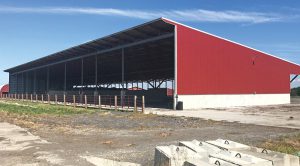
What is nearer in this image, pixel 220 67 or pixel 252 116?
pixel 252 116

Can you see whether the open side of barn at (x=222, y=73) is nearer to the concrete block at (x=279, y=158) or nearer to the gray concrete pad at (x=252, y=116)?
the gray concrete pad at (x=252, y=116)

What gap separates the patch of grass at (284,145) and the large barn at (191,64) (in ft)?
64.4

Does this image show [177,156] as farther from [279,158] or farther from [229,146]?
[279,158]

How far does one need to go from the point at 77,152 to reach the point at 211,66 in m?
27.6

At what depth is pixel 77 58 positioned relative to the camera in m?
49.9

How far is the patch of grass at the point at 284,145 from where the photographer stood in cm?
964

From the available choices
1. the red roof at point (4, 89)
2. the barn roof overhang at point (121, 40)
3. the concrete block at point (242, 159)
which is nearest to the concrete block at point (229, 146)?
the concrete block at point (242, 159)

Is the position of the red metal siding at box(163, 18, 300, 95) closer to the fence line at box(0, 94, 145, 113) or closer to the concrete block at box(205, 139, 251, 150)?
the fence line at box(0, 94, 145, 113)

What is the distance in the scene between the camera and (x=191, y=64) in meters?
33.2

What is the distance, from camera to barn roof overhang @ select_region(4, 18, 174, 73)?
32.3 metres

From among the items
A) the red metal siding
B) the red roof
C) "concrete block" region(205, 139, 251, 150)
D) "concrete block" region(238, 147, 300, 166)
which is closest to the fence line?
the red metal siding

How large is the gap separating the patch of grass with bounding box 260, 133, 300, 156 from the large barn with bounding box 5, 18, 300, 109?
1964 centimetres

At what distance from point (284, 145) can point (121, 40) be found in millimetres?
29319

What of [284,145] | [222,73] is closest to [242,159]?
[284,145]
